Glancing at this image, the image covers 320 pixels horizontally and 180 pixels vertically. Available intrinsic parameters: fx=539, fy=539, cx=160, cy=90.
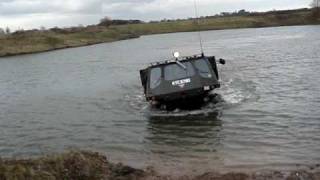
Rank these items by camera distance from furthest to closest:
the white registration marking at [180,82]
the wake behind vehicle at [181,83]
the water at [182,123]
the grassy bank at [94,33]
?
the grassy bank at [94,33], the white registration marking at [180,82], the wake behind vehicle at [181,83], the water at [182,123]

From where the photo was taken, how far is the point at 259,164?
1365 cm

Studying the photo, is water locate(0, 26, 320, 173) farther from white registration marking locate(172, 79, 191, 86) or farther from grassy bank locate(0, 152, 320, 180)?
white registration marking locate(172, 79, 191, 86)

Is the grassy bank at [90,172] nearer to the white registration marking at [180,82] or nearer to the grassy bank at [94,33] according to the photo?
the white registration marking at [180,82]

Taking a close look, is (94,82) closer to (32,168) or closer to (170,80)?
(170,80)

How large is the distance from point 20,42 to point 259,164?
80545mm

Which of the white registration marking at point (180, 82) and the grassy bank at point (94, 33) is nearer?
the white registration marking at point (180, 82)

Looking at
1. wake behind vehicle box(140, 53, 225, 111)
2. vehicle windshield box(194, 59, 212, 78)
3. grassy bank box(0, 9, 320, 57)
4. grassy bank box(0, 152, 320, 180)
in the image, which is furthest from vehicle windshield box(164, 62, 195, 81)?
grassy bank box(0, 9, 320, 57)

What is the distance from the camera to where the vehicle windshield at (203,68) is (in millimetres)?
23097

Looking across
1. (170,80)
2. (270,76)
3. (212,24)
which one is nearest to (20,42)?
(212,24)

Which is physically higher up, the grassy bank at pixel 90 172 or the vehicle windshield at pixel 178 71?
the vehicle windshield at pixel 178 71

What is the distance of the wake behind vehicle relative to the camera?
21984mm

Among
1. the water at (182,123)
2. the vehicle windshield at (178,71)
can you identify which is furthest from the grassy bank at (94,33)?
the vehicle windshield at (178,71)

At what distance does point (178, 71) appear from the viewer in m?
23.4

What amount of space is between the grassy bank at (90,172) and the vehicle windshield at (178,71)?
10.1 metres
